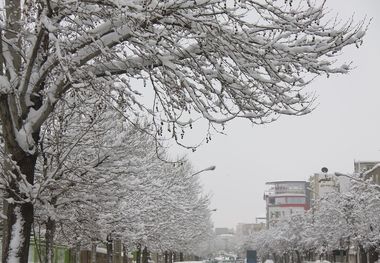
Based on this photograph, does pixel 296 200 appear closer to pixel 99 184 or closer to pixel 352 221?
pixel 352 221

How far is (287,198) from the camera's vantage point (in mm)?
182500

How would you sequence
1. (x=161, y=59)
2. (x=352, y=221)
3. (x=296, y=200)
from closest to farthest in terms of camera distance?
(x=161, y=59), (x=352, y=221), (x=296, y=200)

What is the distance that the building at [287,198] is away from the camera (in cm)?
17893

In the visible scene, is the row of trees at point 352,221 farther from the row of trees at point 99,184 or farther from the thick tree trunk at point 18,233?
the thick tree trunk at point 18,233

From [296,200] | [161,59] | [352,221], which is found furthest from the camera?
[296,200]

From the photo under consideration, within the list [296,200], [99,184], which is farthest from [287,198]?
[99,184]

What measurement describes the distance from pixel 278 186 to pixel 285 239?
103588mm

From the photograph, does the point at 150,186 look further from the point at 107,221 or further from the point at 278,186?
the point at 278,186

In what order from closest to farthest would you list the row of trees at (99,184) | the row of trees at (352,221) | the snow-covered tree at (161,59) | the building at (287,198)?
the snow-covered tree at (161,59), the row of trees at (99,184), the row of trees at (352,221), the building at (287,198)

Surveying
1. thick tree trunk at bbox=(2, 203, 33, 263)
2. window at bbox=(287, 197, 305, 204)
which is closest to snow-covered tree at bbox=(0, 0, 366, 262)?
thick tree trunk at bbox=(2, 203, 33, 263)

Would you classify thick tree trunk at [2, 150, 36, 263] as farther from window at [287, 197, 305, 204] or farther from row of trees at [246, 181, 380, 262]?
window at [287, 197, 305, 204]

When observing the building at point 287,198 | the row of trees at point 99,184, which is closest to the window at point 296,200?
the building at point 287,198

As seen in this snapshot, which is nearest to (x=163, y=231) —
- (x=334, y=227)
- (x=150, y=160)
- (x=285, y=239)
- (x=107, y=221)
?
(x=150, y=160)

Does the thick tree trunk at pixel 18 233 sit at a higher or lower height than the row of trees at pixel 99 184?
lower
